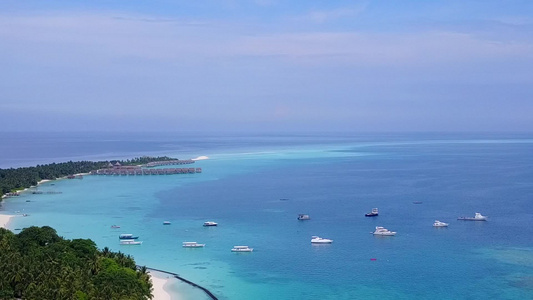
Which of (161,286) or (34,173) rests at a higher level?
(34,173)

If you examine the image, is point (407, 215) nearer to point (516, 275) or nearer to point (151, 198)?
point (516, 275)

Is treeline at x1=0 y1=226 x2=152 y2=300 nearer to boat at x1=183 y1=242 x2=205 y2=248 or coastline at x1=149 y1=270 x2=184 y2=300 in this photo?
coastline at x1=149 y1=270 x2=184 y2=300

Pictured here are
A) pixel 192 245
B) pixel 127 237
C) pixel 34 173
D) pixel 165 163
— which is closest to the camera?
pixel 192 245

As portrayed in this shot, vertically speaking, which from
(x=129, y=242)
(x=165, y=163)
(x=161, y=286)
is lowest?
(x=161, y=286)

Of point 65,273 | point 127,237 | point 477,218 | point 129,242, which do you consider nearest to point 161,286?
point 65,273

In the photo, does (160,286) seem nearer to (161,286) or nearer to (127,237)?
(161,286)

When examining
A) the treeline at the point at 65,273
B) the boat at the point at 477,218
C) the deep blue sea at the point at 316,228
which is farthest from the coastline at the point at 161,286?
the boat at the point at 477,218
